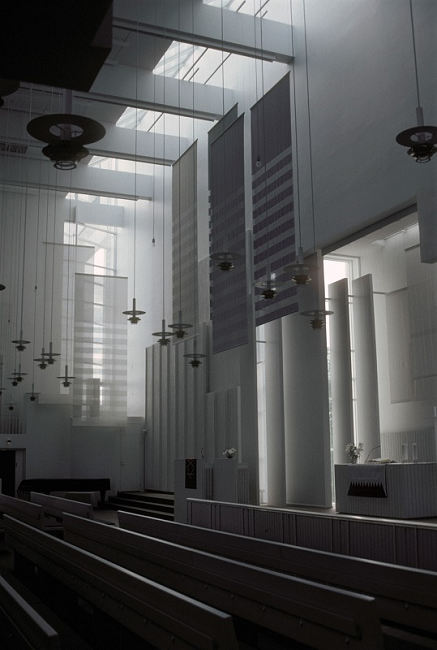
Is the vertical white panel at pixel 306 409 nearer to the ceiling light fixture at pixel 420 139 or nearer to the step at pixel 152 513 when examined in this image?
the step at pixel 152 513

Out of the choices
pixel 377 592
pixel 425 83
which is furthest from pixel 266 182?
pixel 377 592

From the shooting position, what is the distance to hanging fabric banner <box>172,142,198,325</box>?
48.2ft

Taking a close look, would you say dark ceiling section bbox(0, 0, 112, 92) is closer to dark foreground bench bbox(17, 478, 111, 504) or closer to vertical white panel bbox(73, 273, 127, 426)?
vertical white panel bbox(73, 273, 127, 426)

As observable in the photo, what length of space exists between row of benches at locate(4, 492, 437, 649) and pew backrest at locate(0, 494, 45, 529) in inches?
111

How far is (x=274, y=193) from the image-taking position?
Answer: 12.4 meters

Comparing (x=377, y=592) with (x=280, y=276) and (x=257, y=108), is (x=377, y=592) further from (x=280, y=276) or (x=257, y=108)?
(x=257, y=108)

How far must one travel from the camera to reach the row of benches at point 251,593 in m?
3.29

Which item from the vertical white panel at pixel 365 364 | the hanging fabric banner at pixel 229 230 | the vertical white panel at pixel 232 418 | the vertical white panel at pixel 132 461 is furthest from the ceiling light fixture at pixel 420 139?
the vertical white panel at pixel 132 461

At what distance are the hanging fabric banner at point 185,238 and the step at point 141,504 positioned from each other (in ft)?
15.2

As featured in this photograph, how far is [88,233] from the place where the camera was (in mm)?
24703

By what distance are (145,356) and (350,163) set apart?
1189 centimetres

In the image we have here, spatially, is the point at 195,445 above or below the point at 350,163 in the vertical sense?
below

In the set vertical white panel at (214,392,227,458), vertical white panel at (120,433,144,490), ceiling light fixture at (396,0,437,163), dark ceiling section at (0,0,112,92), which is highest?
ceiling light fixture at (396,0,437,163)

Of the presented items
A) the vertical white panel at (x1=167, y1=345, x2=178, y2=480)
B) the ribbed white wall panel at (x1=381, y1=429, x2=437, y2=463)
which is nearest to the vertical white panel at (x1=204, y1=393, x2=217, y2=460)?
the vertical white panel at (x1=167, y1=345, x2=178, y2=480)
